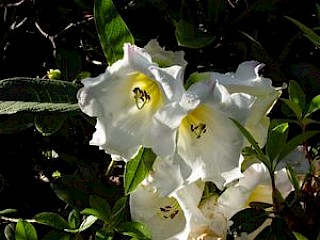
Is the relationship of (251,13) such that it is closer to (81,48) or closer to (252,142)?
(81,48)

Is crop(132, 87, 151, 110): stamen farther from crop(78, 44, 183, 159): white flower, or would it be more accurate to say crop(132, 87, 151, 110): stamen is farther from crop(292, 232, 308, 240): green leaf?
crop(292, 232, 308, 240): green leaf

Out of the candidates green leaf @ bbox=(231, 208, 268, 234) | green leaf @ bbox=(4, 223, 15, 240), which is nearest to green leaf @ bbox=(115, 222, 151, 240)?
green leaf @ bbox=(231, 208, 268, 234)

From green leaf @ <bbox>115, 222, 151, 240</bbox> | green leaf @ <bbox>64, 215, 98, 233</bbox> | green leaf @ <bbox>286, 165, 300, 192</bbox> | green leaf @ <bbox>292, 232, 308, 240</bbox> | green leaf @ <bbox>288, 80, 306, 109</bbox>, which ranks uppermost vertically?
green leaf @ <bbox>288, 80, 306, 109</bbox>

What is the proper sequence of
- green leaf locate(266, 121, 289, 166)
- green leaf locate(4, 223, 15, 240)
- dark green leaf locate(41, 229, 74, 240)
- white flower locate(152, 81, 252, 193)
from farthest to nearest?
green leaf locate(4, 223, 15, 240) → dark green leaf locate(41, 229, 74, 240) → green leaf locate(266, 121, 289, 166) → white flower locate(152, 81, 252, 193)

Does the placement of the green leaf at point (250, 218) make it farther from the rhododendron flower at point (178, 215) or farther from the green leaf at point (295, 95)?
the green leaf at point (295, 95)

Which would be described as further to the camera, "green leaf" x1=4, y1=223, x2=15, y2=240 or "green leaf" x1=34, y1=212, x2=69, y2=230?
"green leaf" x1=4, y1=223, x2=15, y2=240

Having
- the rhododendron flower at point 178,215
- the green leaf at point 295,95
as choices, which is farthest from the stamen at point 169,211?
the green leaf at point 295,95

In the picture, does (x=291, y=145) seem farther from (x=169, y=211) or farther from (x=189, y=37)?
(x=189, y=37)
